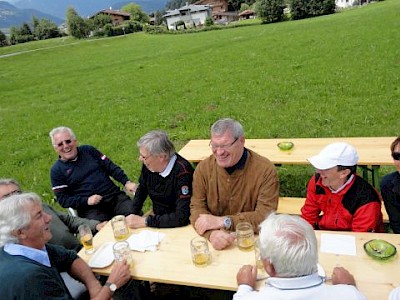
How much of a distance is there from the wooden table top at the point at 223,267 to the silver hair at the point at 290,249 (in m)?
0.76

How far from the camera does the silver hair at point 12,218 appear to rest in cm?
265

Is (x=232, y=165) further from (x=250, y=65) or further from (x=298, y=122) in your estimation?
(x=250, y=65)

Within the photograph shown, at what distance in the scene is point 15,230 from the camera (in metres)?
2.66

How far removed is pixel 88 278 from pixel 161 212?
1278 millimetres

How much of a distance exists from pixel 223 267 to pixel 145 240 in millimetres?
841

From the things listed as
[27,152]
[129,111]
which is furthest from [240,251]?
[129,111]

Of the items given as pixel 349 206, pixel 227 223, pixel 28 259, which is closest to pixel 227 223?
pixel 227 223

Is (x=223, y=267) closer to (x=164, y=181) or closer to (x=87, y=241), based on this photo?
(x=87, y=241)

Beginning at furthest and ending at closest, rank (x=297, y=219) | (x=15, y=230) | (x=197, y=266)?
(x=197, y=266)
(x=15, y=230)
(x=297, y=219)

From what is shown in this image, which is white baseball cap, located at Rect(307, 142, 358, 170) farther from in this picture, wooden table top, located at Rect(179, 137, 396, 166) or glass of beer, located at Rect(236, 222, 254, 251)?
wooden table top, located at Rect(179, 137, 396, 166)

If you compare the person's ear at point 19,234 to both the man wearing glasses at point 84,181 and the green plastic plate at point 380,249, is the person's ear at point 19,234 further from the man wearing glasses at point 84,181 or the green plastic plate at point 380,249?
the green plastic plate at point 380,249

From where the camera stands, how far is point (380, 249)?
9.11 feet

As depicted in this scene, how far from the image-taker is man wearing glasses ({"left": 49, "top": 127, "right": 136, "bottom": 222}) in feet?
16.7

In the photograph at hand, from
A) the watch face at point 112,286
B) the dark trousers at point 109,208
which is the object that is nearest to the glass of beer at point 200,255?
the watch face at point 112,286
